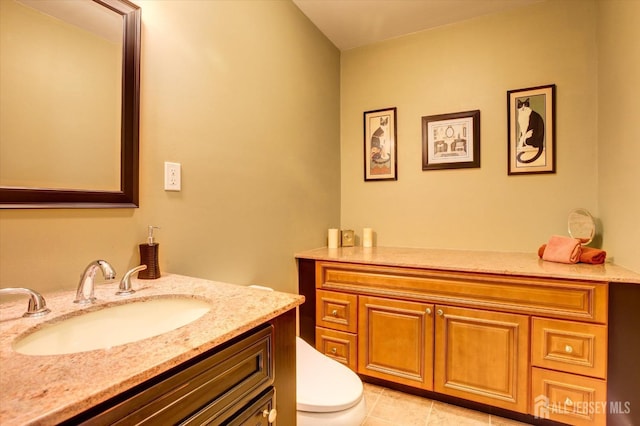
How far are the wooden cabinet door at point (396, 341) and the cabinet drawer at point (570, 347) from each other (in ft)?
1.69

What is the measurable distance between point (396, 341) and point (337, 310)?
0.41 metres

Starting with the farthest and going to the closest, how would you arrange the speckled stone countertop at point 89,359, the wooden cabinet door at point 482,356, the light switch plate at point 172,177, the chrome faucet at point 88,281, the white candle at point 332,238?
the white candle at point 332,238 → the wooden cabinet door at point 482,356 → the light switch plate at point 172,177 → the chrome faucet at point 88,281 → the speckled stone countertop at point 89,359

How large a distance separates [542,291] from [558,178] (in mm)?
903

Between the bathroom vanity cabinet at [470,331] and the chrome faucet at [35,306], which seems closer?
the chrome faucet at [35,306]

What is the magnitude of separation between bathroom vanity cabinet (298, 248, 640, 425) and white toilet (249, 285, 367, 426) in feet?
2.01

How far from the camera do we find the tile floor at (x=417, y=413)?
164 centimetres

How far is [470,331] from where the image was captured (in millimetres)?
1671

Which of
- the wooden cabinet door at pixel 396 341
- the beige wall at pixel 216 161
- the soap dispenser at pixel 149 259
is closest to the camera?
the beige wall at pixel 216 161

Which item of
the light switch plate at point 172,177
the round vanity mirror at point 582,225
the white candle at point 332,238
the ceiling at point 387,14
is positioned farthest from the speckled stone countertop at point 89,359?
the ceiling at point 387,14

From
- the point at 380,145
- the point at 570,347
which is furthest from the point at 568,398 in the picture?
the point at 380,145

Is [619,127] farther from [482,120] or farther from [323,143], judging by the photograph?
[323,143]

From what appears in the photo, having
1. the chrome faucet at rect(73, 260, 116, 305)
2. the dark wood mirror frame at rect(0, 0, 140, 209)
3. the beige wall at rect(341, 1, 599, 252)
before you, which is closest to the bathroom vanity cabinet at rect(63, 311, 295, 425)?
the chrome faucet at rect(73, 260, 116, 305)

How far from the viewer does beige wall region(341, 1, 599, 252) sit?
6.40 feet

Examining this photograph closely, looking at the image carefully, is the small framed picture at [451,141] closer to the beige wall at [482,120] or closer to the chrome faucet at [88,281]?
the beige wall at [482,120]
